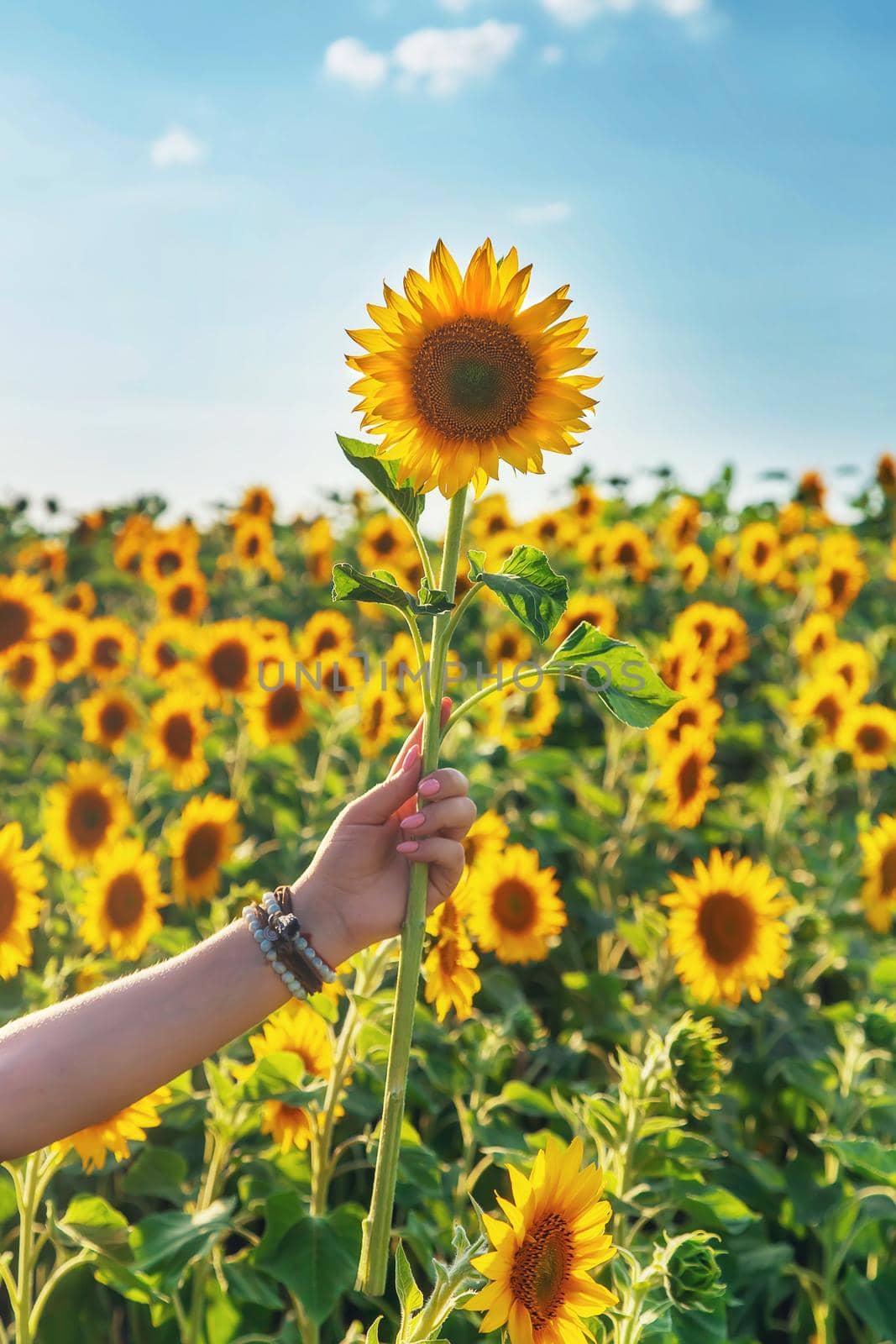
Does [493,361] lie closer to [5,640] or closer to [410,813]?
[410,813]

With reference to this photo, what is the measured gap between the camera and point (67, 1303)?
7.82ft

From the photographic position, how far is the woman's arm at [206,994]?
159 centimetres

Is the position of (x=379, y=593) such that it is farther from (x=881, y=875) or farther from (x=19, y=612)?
(x=19, y=612)

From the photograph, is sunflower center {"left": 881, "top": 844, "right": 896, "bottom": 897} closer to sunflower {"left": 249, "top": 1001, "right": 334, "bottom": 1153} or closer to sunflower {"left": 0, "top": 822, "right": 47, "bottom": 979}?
sunflower {"left": 249, "top": 1001, "right": 334, "bottom": 1153}

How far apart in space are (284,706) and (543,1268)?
12.0 ft

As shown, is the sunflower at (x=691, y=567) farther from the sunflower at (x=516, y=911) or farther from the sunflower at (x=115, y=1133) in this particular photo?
the sunflower at (x=115, y=1133)

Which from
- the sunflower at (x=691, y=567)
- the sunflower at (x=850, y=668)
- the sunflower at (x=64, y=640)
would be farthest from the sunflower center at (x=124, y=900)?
the sunflower at (x=691, y=567)

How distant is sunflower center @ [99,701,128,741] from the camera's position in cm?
530

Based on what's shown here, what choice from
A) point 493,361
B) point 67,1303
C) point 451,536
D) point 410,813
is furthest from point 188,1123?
point 493,361

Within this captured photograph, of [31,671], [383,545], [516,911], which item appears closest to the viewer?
[516,911]

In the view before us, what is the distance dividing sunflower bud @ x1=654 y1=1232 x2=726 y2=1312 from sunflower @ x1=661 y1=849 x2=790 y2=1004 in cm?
152

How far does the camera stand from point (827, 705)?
5168 millimetres

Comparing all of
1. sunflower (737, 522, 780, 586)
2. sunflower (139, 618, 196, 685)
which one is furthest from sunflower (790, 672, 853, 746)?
sunflower (139, 618, 196, 685)

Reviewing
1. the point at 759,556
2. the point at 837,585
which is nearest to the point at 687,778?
the point at 837,585
